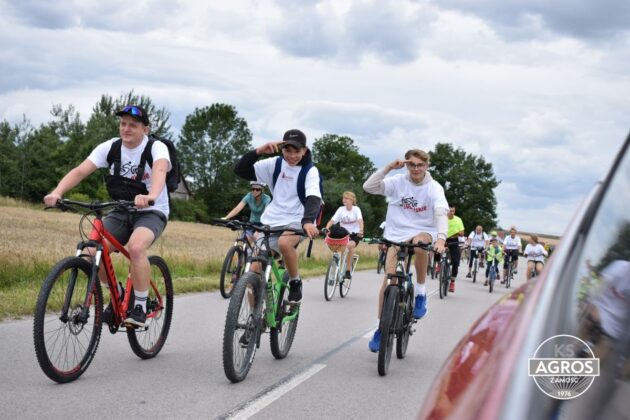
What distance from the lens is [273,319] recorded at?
6219 millimetres

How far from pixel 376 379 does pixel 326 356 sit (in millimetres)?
1010

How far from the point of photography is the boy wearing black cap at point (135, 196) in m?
5.68

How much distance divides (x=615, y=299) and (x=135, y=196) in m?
4.58

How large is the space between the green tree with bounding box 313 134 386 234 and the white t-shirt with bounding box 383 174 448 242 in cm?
7766

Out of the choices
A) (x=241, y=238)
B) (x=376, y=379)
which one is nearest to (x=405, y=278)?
(x=376, y=379)

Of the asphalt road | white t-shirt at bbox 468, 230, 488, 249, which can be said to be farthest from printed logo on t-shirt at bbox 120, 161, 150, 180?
white t-shirt at bbox 468, 230, 488, 249

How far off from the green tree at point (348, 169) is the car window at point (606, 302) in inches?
3278

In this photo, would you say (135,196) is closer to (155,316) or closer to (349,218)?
(155,316)

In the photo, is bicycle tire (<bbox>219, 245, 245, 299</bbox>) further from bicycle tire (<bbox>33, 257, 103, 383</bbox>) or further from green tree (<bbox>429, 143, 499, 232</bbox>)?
green tree (<bbox>429, 143, 499, 232</bbox>)

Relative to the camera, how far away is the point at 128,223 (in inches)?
235

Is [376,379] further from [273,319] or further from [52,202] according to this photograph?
[52,202]

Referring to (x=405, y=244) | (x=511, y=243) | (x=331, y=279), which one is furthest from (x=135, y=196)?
(x=511, y=243)

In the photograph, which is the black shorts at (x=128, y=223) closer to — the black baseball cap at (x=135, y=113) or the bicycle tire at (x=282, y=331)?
the black baseball cap at (x=135, y=113)

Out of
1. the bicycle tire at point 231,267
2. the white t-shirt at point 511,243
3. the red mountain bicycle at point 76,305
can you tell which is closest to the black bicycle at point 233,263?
the bicycle tire at point 231,267
